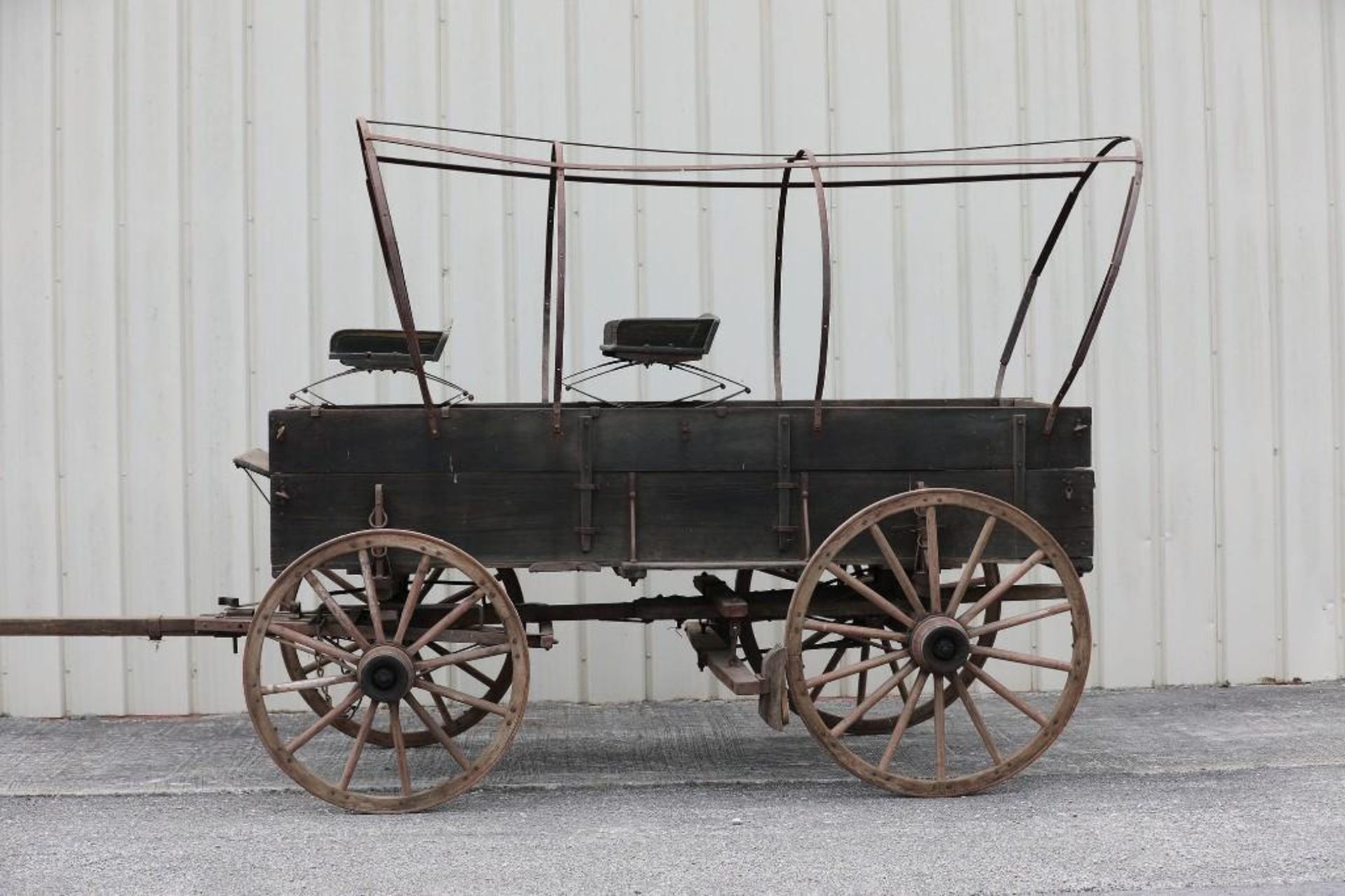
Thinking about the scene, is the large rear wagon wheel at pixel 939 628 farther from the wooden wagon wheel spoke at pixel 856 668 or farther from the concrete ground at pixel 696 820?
the concrete ground at pixel 696 820

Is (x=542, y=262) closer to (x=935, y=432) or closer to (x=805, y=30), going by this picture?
(x=805, y=30)

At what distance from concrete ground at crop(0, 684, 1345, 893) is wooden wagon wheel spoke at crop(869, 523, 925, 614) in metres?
0.70

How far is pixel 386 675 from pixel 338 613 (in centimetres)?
27

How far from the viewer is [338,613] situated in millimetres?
4766

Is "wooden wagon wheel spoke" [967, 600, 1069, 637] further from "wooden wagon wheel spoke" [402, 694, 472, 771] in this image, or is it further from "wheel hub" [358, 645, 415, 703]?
"wheel hub" [358, 645, 415, 703]

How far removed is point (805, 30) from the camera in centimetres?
705

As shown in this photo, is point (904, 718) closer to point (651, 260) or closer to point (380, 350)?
point (380, 350)

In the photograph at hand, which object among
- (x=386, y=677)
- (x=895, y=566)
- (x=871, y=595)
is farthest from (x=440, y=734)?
(x=895, y=566)

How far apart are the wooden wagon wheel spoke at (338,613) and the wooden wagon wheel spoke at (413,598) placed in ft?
0.38

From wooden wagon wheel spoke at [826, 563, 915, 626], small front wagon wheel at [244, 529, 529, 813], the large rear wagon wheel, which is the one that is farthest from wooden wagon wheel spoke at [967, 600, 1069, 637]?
small front wagon wheel at [244, 529, 529, 813]

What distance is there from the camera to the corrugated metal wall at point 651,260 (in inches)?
268

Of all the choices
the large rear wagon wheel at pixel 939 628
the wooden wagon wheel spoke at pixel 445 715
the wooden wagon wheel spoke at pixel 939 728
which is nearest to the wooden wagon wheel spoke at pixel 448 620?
the wooden wagon wheel spoke at pixel 445 715

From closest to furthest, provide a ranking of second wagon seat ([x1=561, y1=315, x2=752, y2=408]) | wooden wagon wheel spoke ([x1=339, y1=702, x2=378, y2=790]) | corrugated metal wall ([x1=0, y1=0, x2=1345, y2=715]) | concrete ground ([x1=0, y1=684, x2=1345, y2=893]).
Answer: concrete ground ([x1=0, y1=684, x2=1345, y2=893]) → wooden wagon wheel spoke ([x1=339, y1=702, x2=378, y2=790]) → second wagon seat ([x1=561, y1=315, x2=752, y2=408]) → corrugated metal wall ([x1=0, y1=0, x2=1345, y2=715])

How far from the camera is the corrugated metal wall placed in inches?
268
